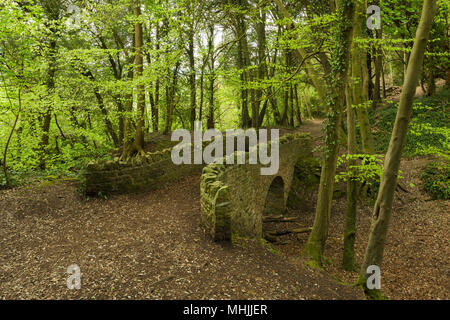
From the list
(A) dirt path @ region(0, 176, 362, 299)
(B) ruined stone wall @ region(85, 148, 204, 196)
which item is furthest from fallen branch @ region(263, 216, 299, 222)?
(B) ruined stone wall @ region(85, 148, 204, 196)

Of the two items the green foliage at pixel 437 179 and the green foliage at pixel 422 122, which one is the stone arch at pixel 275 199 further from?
the green foliage at pixel 422 122

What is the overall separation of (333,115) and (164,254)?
446 centimetres

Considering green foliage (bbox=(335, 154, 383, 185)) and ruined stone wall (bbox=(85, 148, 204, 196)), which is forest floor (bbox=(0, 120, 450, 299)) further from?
green foliage (bbox=(335, 154, 383, 185))

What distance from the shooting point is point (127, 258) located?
4410mm

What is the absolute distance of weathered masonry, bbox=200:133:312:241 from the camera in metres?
5.20

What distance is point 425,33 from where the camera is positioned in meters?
3.89

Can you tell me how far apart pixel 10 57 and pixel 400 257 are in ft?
38.5

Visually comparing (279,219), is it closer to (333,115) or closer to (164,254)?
(333,115)

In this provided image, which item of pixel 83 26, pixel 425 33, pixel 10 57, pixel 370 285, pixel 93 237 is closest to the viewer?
pixel 425 33

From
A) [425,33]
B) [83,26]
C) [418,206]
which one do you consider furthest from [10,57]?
[418,206]

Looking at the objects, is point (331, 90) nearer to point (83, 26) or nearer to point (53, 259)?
point (53, 259)

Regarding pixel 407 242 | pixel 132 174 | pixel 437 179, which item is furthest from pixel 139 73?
pixel 437 179

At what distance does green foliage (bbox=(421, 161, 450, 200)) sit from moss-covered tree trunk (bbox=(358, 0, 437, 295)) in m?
6.67
